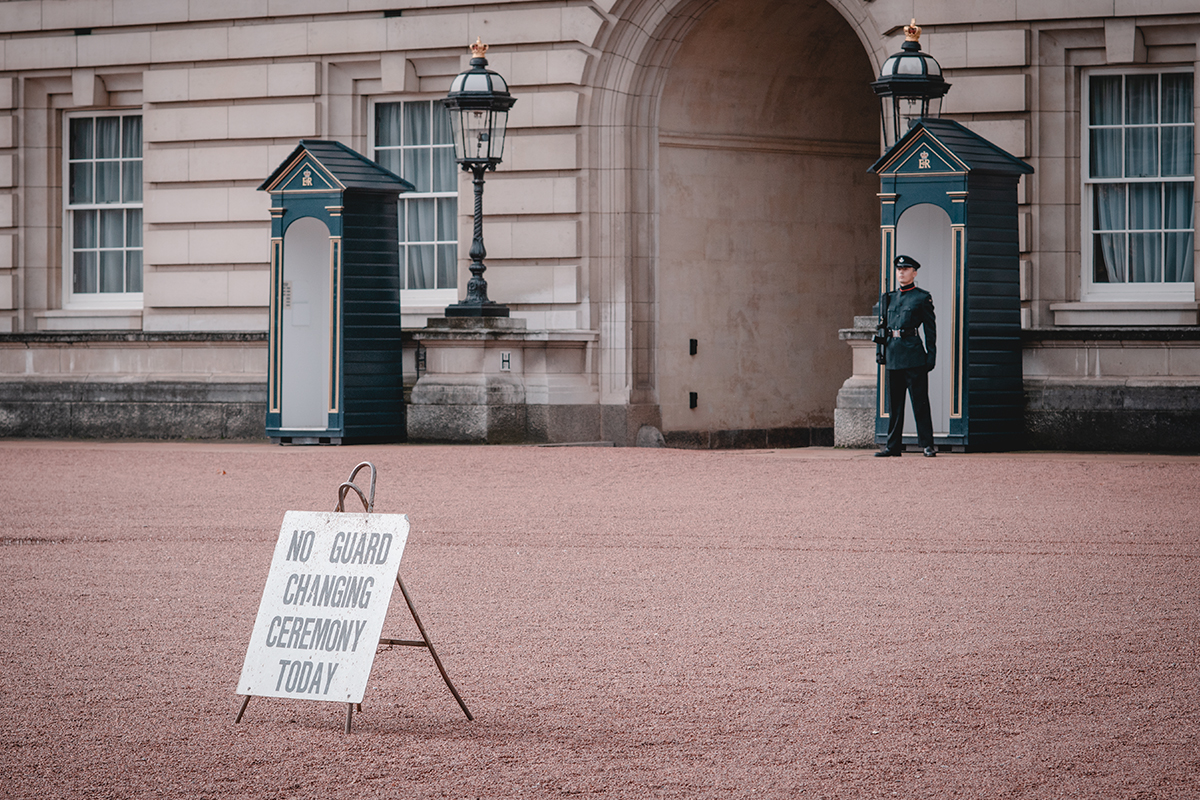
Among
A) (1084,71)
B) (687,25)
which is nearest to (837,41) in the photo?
(687,25)

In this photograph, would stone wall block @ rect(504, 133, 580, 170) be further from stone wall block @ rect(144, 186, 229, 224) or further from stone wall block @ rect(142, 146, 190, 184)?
stone wall block @ rect(142, 146, 190, 184)

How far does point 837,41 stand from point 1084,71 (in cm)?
333

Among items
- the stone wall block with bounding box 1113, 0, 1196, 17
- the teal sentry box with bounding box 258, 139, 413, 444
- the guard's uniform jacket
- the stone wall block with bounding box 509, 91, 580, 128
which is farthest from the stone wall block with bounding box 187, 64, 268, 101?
the stone wall block with bounding box 1113, 0, 1196, 17

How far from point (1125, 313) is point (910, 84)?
103 inches

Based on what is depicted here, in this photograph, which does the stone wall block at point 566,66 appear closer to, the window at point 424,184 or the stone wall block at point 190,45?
the window at point 424,184

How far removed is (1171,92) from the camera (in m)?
14.1

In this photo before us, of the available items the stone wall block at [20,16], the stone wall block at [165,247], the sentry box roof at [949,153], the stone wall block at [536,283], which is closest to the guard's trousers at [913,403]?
the sentry box roof at [949,153]

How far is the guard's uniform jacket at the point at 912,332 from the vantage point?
12.7m

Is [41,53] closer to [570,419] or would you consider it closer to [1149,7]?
[570,419]

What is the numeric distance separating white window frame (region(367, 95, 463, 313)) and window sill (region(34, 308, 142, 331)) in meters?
2.93

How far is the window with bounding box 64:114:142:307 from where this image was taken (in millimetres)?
17859

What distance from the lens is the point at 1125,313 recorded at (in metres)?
13.9

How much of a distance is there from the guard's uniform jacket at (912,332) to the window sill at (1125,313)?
189 centimetres

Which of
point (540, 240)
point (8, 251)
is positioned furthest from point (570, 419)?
point (8, 251)
